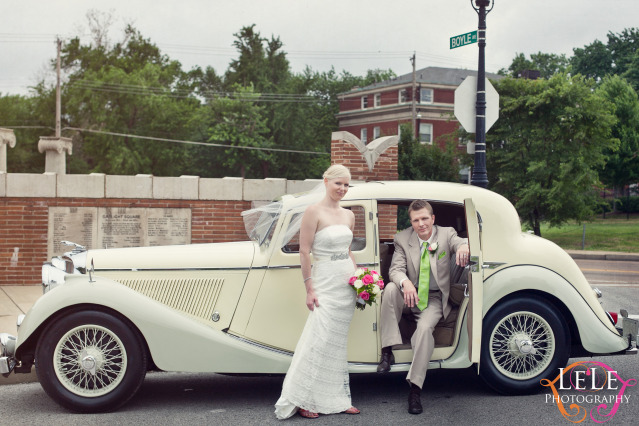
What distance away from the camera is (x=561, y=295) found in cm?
583

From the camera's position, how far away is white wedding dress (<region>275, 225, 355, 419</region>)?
5.29 m

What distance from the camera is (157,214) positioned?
12.4 meters

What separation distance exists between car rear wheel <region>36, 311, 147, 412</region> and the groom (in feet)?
6.50

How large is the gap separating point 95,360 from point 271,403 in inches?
57.6

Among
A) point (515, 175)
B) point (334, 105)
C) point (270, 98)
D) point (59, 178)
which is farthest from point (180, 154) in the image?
point (59, 178)

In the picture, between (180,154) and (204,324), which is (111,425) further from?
(180,154)

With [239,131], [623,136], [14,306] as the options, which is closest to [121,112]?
[239,131]

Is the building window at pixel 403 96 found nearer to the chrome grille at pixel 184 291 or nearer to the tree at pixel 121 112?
the tree at pixel 121 112

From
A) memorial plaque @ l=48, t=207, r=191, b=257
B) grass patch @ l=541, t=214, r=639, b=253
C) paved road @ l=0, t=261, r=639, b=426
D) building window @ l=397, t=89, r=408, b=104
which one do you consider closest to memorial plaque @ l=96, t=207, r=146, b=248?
memorial plaque @ l=48, t=207, r=191, b=257

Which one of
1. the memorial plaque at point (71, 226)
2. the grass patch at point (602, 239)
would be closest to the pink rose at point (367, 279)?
the memorial plaque at point (71, 226)

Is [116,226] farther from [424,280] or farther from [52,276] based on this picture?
[424,280]

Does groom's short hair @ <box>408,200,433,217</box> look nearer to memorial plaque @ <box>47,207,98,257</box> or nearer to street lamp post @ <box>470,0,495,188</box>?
street lamp post @ <box>470,0,495,188</box>

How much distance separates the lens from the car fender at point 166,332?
17.5 ft

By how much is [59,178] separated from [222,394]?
7.35 metres
